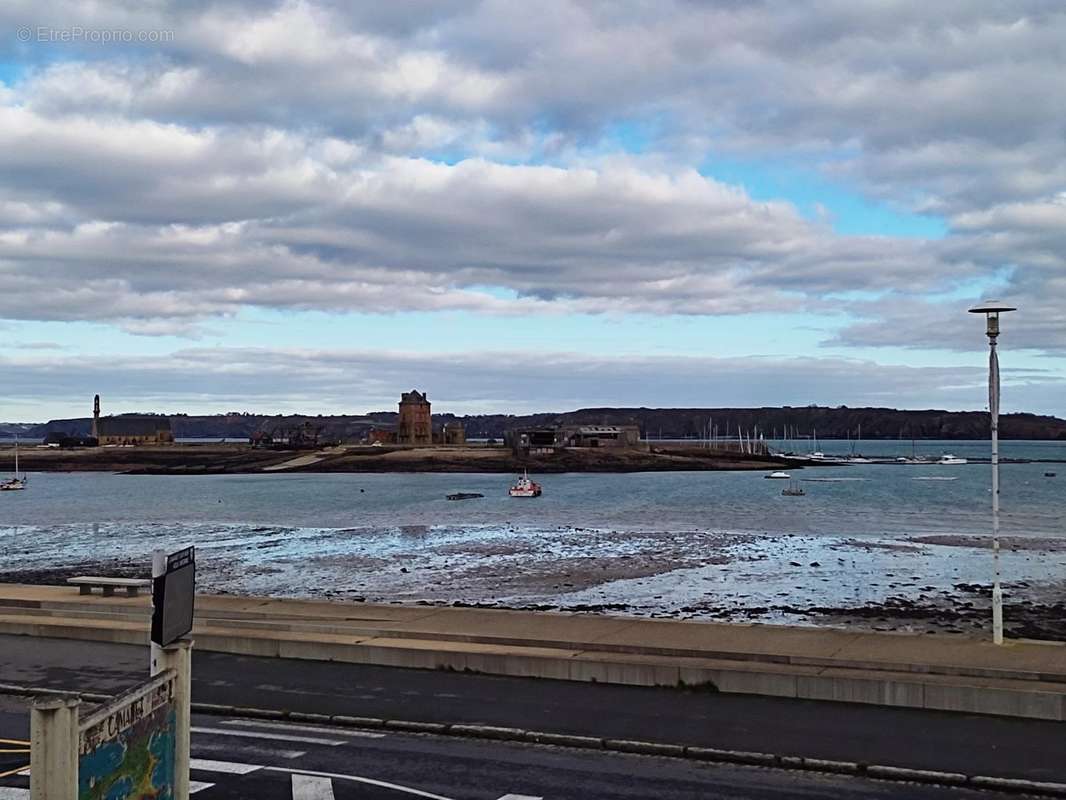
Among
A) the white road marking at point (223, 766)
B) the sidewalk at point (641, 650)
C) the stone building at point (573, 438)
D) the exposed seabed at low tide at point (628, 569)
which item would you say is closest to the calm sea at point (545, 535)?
the exposed seabed at low tide at point (628, 569)

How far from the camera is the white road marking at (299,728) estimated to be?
13172mm

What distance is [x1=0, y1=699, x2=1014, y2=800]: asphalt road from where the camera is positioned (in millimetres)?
10773

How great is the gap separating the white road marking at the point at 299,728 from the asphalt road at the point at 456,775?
0.28ft

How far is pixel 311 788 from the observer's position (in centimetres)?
1098

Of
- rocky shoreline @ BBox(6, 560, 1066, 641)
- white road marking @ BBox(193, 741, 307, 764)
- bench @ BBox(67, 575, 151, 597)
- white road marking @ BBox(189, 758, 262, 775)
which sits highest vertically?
white road marking @ BBox(189, 758, 262, 775)

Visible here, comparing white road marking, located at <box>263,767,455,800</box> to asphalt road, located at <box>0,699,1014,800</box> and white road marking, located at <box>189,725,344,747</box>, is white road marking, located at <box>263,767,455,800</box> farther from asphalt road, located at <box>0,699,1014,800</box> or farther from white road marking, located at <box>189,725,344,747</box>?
white road marking, located at <box>189,725,344,747</box>

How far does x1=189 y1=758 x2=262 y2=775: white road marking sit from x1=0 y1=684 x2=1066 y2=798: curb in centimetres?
149

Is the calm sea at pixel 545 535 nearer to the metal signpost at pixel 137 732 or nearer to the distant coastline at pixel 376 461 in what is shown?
the metal signpost at pixel 137 732

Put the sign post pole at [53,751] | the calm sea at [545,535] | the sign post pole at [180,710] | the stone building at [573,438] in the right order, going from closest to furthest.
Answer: the sign post pole at [53,751] → the sign post pole at [180,710] → the calm sea at [545,535] → the stone building at [573,438]

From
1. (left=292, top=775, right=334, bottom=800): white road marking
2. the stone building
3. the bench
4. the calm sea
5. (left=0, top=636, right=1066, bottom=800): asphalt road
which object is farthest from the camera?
the stone building

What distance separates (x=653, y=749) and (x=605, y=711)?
1663mm

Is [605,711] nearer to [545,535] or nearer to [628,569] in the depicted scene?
[628,569]

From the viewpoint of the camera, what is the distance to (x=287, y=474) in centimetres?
16438

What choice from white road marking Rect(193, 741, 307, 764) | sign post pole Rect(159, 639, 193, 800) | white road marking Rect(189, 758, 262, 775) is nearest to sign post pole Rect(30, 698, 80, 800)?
sign post pole Rect(159, 639, 193, 800)
